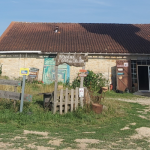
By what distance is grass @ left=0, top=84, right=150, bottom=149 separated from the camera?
4332 mm

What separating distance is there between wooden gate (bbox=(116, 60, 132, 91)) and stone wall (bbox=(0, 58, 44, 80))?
6018mm

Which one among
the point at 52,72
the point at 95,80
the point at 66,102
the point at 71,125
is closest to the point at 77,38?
the point at 52,72

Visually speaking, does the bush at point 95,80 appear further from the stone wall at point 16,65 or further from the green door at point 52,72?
the stone wall at point 16,65

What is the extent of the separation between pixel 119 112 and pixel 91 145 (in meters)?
3.51

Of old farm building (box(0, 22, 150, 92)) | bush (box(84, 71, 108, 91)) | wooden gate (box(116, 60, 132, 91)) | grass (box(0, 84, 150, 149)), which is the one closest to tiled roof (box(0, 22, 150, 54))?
old farm building (box(0, 22, 150, 92))

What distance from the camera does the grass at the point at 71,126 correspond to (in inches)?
171

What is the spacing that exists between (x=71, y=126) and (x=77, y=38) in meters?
12.8

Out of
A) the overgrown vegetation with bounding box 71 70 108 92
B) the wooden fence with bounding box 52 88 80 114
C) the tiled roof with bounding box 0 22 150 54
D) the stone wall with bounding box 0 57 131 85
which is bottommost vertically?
the wooden fence with bounding box 52 88 80 114

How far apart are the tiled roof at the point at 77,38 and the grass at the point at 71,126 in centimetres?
880

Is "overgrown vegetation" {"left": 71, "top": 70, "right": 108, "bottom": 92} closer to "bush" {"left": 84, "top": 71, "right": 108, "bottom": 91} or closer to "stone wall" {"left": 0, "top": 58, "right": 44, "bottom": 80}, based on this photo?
"bush" {"left": 84, "top": 71, "right": 108, "bottom": 91}

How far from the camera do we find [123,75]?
14953 mm

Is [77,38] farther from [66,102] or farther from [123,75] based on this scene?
[66,102]

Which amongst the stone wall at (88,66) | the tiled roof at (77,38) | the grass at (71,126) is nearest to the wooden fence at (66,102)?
the grass at (71,126)

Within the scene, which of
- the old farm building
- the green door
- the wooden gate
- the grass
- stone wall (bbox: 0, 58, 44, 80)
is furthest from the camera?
stone wall (bbox: 0, 58, 44, 80)
